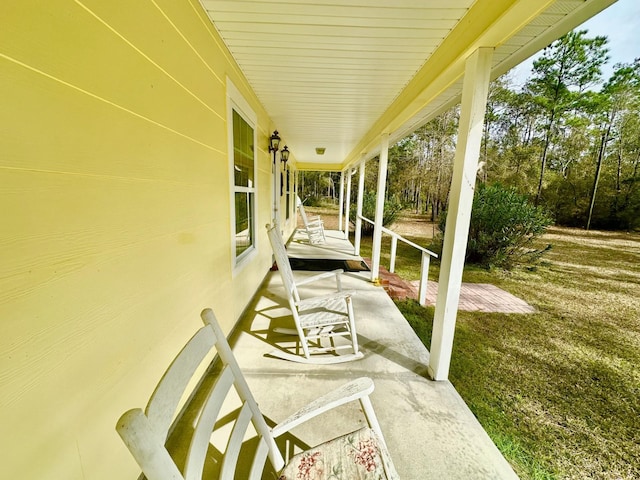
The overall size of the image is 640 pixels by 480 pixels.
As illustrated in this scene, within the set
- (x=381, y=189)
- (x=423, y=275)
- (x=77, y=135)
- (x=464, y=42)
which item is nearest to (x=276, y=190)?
(x=381, y=189)

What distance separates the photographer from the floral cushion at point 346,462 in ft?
2.93

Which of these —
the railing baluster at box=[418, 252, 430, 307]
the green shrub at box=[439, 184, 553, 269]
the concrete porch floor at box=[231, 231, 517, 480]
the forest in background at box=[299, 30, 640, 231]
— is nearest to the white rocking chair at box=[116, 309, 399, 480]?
the concrete porch floor at box=[231, 231, 517, 480]

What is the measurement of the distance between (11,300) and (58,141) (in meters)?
0.47

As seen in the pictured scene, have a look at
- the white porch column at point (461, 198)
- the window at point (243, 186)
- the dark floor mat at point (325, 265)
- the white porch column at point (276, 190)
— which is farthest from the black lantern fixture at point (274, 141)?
the white porch column at point (461, 198)

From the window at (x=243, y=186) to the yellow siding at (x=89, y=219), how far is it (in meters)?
0.99

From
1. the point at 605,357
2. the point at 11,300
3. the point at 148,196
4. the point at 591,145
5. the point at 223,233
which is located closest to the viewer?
the point at 11,300

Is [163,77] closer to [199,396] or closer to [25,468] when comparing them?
[25,468]

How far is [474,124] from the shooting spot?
5.14ft

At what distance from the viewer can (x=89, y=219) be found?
2.90 ft

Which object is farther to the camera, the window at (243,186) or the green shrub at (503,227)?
the green shrub at (503,227)

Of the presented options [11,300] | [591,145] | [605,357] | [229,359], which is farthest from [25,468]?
[591,145]

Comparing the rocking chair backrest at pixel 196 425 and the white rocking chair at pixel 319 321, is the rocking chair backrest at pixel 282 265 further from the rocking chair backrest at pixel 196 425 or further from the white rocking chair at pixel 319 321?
the rocking chair backrest at pixel 196 425

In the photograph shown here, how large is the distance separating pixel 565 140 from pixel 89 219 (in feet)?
68.0

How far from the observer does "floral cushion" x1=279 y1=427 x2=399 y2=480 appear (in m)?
0.89
